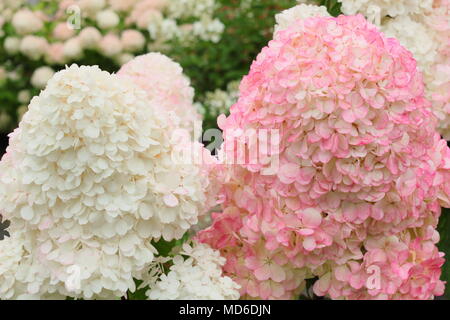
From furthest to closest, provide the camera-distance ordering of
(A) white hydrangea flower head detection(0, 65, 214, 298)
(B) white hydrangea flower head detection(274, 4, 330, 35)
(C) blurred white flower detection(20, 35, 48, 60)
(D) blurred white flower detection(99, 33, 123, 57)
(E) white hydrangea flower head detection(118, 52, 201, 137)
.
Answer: (C) blurred white flower detection(20, 35, 48, 60) → (D) blurred white flower detection(99, 33, 123, 57) → (E) white hydrangea flower head detection(118, 52, 201, 137) → (B) white hydrangea flower head detection(274, 4, 330, 35) → (A) white hydrangea flower head detection(0, 65, 214, 298)

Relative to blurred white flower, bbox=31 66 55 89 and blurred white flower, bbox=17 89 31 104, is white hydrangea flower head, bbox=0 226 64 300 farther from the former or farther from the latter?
blurred white flower, bbox=17 89 31 104

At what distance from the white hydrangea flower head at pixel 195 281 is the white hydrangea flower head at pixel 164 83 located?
0.47 metres

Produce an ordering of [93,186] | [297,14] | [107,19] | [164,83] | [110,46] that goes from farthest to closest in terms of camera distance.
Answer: [107,19] → [110,46] → [164,83] → [297,14] → [93,186]

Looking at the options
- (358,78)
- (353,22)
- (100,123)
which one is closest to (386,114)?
(358,78)

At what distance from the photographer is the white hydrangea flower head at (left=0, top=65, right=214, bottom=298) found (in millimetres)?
1114

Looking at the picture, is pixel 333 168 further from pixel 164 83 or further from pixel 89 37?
pixel 89 37

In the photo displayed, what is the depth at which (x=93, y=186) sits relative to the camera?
44.4 inches

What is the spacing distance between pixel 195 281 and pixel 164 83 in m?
0.65

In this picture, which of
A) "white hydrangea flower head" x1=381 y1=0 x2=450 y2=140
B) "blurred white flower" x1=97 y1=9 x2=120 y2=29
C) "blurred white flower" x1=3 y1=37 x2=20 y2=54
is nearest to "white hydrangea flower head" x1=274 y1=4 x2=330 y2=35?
"white hydrangea flower head" x1=381 y1=0 x2=450 y2=140

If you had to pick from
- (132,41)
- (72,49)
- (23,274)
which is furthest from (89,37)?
(23,274)

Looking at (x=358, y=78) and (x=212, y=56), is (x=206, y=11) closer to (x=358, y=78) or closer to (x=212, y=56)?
(x=212, y=56)

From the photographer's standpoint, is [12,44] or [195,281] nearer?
[195,281]

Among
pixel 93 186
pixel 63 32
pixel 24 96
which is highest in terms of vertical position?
pixel 63 32

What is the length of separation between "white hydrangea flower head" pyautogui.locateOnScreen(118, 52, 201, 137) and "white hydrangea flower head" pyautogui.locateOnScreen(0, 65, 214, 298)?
1.71 ft
